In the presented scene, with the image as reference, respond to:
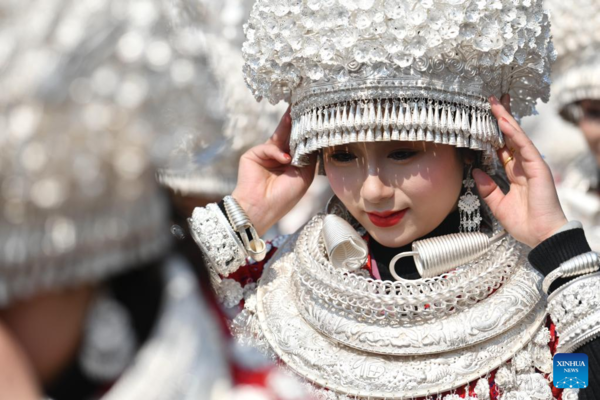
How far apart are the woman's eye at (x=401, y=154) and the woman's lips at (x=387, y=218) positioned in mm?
129

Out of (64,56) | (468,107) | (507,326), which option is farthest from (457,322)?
(64,56)

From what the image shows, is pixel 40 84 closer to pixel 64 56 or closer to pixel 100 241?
pixel 64 56

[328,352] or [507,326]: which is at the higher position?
[507,326]

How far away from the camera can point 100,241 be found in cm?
81

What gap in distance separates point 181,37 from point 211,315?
1.03 ft

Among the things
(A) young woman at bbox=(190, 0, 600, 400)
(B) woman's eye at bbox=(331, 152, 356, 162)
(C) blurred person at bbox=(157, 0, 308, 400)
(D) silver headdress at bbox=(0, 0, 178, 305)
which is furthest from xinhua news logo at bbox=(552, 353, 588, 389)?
(D) silver headdress at bbox=(0, 0, 178, 305)

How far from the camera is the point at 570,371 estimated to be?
5.84ft

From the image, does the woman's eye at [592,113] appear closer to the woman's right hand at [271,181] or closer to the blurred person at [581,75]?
the blurred person at [581,75]

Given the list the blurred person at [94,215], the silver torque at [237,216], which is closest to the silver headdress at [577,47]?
the silver torque at [237,216]

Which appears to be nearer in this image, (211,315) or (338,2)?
(211,315)

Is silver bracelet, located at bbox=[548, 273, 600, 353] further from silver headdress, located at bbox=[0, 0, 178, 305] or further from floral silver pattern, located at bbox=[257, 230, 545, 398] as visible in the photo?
silver headdress, located at bbox=[0, 0, 178, 305]

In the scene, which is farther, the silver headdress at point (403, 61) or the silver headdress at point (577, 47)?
the silver headdress at point (577, 47)

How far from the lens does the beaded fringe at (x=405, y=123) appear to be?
1.82 meters

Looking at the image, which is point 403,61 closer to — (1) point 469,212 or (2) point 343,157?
(2) point 343,157
